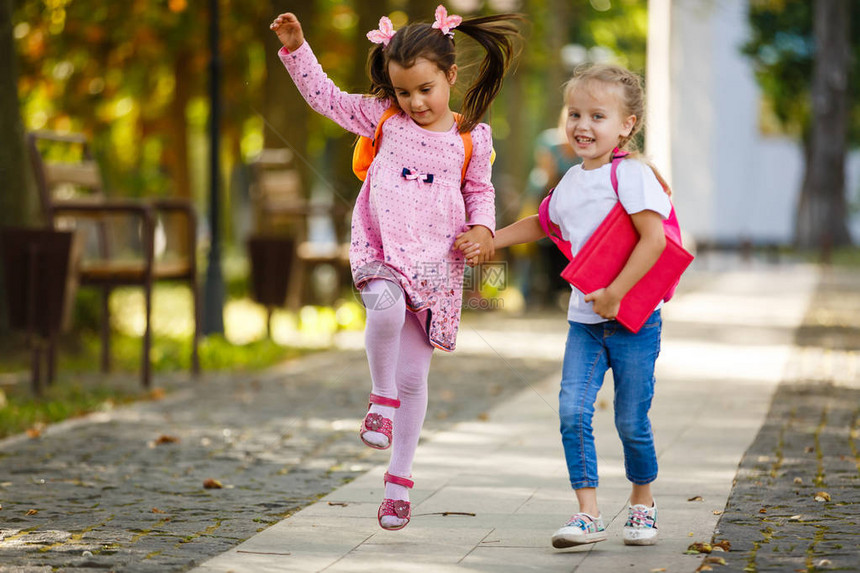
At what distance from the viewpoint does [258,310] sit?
52.9ft

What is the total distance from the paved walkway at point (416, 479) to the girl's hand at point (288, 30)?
5.69 feet

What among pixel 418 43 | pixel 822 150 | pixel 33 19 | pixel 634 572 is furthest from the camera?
pixel 822 150

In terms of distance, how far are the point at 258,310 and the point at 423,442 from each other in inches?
372

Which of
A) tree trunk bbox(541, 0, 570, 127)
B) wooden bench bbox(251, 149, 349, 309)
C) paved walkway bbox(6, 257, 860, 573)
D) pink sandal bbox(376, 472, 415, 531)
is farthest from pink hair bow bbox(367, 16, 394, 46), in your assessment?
tree trunk bbox(541, 0, 570, 127)

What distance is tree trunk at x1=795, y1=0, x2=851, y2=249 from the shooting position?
30500 millimetres

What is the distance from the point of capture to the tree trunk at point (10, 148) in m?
9.59

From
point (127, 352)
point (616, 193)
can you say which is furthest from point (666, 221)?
point (127, 352)

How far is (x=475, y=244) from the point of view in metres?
4.60

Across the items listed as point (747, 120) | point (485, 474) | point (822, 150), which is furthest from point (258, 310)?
point (747, 120)

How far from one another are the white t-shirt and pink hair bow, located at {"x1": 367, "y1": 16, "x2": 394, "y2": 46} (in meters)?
0.79

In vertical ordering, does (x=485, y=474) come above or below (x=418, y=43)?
below

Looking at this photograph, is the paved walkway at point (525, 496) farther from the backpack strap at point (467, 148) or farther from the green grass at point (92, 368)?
the green grass at point (92, 368)

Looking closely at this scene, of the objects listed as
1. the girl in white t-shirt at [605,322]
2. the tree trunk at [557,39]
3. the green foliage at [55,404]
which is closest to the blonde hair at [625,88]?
the girl in white t-shirt at [605,322]

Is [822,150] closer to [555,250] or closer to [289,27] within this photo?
[555,250]
